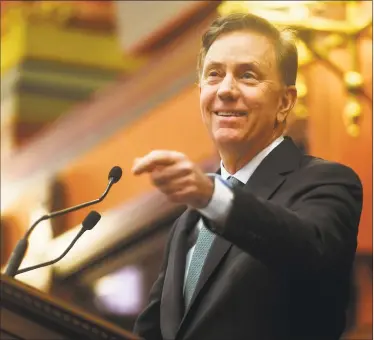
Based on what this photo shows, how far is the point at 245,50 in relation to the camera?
167cm

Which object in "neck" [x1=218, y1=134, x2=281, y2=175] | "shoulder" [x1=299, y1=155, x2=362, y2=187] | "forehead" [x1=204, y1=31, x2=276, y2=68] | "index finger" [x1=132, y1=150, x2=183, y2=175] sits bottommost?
"shoulder" [x1=299, y1=155, x2=362, y2=187]

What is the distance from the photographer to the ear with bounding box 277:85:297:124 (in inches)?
67.7

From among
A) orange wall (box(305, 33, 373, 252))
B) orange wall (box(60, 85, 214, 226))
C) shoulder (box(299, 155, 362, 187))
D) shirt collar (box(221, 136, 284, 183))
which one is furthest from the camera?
orange wall (box(60, 85, 214, 226))

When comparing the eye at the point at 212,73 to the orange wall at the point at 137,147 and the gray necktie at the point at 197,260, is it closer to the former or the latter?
the gray necktie at the point at 197,260

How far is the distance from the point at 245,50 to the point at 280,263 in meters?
0.41

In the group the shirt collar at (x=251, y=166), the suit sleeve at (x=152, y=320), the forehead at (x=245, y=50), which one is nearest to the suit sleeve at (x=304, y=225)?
the shirt collar at (x=251, y=166)

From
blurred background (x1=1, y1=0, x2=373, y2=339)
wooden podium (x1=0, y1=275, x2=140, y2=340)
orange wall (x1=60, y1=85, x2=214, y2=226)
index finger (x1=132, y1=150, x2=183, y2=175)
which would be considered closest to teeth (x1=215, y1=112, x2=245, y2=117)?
index finger (x1=132, y1=150, x2=183, y2=175)

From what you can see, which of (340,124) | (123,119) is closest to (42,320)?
(340,124)

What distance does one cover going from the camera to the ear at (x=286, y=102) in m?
1.72

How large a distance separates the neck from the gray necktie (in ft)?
0.08

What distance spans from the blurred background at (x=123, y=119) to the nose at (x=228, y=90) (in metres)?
1.75

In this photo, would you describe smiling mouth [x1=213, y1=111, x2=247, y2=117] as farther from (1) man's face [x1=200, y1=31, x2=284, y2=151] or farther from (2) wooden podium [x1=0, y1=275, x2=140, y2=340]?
(2) wooden podium [x1=0, y1=275, x2=140, y2=340]

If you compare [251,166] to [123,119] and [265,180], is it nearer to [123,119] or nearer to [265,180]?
[265,180]

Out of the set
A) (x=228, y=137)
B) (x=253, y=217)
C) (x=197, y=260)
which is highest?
(x=228, y=137)
